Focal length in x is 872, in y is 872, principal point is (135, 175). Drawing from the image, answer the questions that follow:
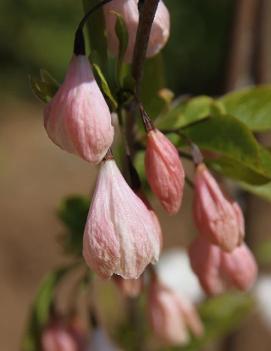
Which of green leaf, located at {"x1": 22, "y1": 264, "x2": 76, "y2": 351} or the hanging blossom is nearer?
the hanging blossom

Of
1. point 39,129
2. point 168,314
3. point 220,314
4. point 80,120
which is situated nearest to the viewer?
point 80,120

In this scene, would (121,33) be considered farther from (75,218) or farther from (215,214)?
(75,218)

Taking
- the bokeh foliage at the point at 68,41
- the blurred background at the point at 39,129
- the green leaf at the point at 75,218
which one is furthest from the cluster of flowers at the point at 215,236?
the bokeh foliage at the point at 68,41

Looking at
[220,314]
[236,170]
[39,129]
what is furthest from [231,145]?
[39,129]

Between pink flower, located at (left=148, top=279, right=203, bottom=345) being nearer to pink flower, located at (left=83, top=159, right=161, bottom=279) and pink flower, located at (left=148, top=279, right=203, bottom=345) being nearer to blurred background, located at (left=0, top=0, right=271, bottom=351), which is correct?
pink flower, located at (left=83, top=159, right=161, bottom=279)

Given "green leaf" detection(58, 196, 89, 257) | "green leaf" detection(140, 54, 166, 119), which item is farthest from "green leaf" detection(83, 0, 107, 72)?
"green leaf" detection(58, 196, 89, 257)

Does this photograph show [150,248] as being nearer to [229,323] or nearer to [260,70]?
[229,323]
